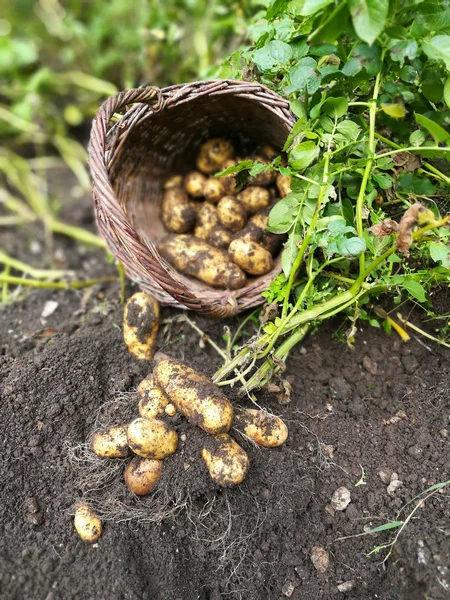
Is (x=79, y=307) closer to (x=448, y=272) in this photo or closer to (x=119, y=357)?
(x=119, y=357)

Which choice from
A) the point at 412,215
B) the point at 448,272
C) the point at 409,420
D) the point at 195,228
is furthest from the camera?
the point at 195,228

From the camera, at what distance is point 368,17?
47.4 inches

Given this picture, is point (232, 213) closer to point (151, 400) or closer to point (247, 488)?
point (151, 400)

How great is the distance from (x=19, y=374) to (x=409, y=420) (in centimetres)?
126

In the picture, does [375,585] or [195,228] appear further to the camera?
[195,228]

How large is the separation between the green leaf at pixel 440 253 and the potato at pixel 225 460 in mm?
756

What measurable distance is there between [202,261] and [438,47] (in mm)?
970

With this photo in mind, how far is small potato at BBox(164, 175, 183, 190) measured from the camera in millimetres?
2168

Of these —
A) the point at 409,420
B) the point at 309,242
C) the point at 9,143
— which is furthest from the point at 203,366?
the point at 9,143

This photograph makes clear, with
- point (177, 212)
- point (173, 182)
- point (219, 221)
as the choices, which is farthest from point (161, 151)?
point (219, 221)

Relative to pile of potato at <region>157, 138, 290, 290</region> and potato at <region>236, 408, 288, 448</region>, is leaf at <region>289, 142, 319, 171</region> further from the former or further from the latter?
potato at <region>236, 408, 288, 448</region>

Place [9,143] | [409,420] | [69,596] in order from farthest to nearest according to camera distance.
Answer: [9,143] < [409,420] < [69,596]

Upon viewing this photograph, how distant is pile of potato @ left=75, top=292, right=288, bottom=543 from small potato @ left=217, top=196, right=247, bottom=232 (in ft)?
2.00

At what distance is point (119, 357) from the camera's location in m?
1.79
